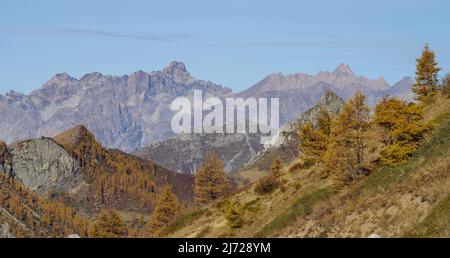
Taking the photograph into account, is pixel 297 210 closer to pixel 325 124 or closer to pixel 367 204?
pixel 367 204

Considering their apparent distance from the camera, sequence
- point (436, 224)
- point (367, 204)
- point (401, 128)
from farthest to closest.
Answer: point (401, 128), point (367, 204), point (436, 224)

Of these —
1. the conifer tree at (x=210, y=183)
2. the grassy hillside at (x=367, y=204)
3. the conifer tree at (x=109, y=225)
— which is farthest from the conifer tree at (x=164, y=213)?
the grassy hillside at (x=367, y=204)

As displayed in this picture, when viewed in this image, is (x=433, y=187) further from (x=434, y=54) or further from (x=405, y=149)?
(x=434, y=54)

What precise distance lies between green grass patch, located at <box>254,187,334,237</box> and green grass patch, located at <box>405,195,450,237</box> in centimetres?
1477

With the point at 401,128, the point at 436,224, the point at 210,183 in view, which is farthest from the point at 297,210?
the point at 210,183

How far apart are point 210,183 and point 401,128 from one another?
66.1 m

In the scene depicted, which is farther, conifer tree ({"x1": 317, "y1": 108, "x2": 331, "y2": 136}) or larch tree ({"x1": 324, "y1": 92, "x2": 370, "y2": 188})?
conifer tree ({"x1": 317, "y1": 108, "x2": 331, "y2": 136})

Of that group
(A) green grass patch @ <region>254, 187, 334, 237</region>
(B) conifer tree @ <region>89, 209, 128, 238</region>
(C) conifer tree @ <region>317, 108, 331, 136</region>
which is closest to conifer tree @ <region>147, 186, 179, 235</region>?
(B) conifer tree @ <region>89, 209, 128, 238</region>

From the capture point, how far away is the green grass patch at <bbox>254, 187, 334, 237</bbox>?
146ft

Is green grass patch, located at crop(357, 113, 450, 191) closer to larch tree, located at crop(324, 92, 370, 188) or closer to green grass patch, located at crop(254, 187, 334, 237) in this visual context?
larch tree, located at crop(324, 92, 370, 188)

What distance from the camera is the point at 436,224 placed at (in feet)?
90.2

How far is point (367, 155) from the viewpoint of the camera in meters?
50.2
